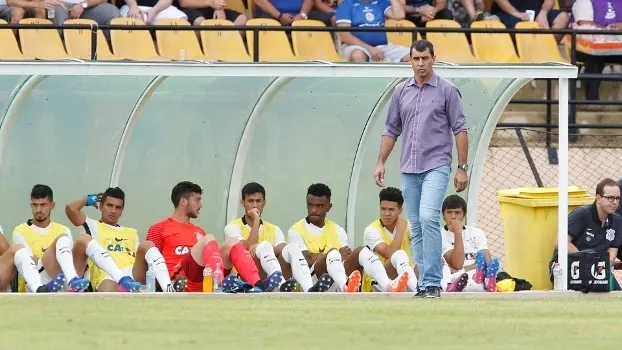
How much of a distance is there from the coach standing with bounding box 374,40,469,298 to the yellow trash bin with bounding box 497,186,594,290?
3107 millimetres

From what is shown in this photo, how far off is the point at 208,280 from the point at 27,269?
150 cm

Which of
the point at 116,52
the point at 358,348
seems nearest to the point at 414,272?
the point at 116,52

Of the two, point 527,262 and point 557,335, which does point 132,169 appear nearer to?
point 527,262

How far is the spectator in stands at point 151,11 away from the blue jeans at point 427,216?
732 centimetres

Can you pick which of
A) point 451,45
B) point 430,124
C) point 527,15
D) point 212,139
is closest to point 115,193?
point 212,139

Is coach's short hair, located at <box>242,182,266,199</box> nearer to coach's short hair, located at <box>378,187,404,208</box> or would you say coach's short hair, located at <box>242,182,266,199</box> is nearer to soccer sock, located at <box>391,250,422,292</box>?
coach's short hair, located at <box>378,187,404,208</box>

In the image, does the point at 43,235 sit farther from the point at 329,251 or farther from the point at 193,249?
the point at 329,251

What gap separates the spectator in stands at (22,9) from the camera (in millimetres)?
17422

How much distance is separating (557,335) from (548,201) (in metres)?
6.42

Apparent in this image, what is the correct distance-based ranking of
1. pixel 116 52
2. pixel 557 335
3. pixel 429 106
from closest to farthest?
pixel 557 335, pixel 429 106, pixel 116 52

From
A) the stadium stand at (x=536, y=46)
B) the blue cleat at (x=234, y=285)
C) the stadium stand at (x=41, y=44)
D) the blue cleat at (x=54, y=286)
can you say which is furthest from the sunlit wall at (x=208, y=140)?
the stadium stand at (x=536, y=46)

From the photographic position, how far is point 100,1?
714 inches

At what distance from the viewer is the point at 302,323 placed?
29.1ft

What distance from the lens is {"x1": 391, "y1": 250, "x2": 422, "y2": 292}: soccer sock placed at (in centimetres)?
1324
